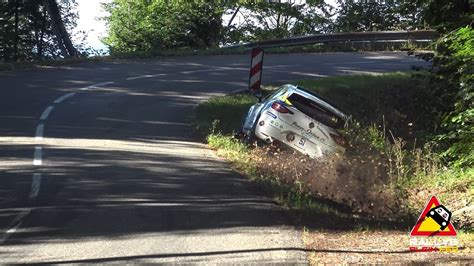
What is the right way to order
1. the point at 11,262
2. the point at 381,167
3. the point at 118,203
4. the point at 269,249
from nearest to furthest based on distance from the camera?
1. the point at 11,262
2. the point at 269,249
3. the point at 118,203
4. the point at 381,167

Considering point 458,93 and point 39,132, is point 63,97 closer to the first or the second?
point 39,132

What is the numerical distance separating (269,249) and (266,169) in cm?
401

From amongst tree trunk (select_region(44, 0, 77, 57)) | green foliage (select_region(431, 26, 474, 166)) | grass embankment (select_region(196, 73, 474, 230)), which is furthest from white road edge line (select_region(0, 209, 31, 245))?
tree trunk (select_region(44, 0, 77, 57))

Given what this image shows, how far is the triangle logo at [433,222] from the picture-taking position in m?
5.20

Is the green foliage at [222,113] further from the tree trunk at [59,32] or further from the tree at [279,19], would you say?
the tree at [279,19]

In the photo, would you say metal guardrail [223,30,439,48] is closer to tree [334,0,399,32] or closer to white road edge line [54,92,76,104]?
tree [334,0,399,32]

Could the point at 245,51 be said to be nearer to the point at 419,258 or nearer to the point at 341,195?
the point at 341,195

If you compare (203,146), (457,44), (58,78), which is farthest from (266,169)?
(58,78)

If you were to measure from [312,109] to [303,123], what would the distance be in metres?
0.32

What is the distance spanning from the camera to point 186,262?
5.53m

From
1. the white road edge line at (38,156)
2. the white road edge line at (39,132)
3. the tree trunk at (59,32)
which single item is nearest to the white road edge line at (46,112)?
the white road edge line at (39,132)

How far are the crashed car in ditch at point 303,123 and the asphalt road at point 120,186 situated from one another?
1.43 meters

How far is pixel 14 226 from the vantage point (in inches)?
254

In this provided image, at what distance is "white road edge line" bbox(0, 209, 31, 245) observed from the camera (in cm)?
610
